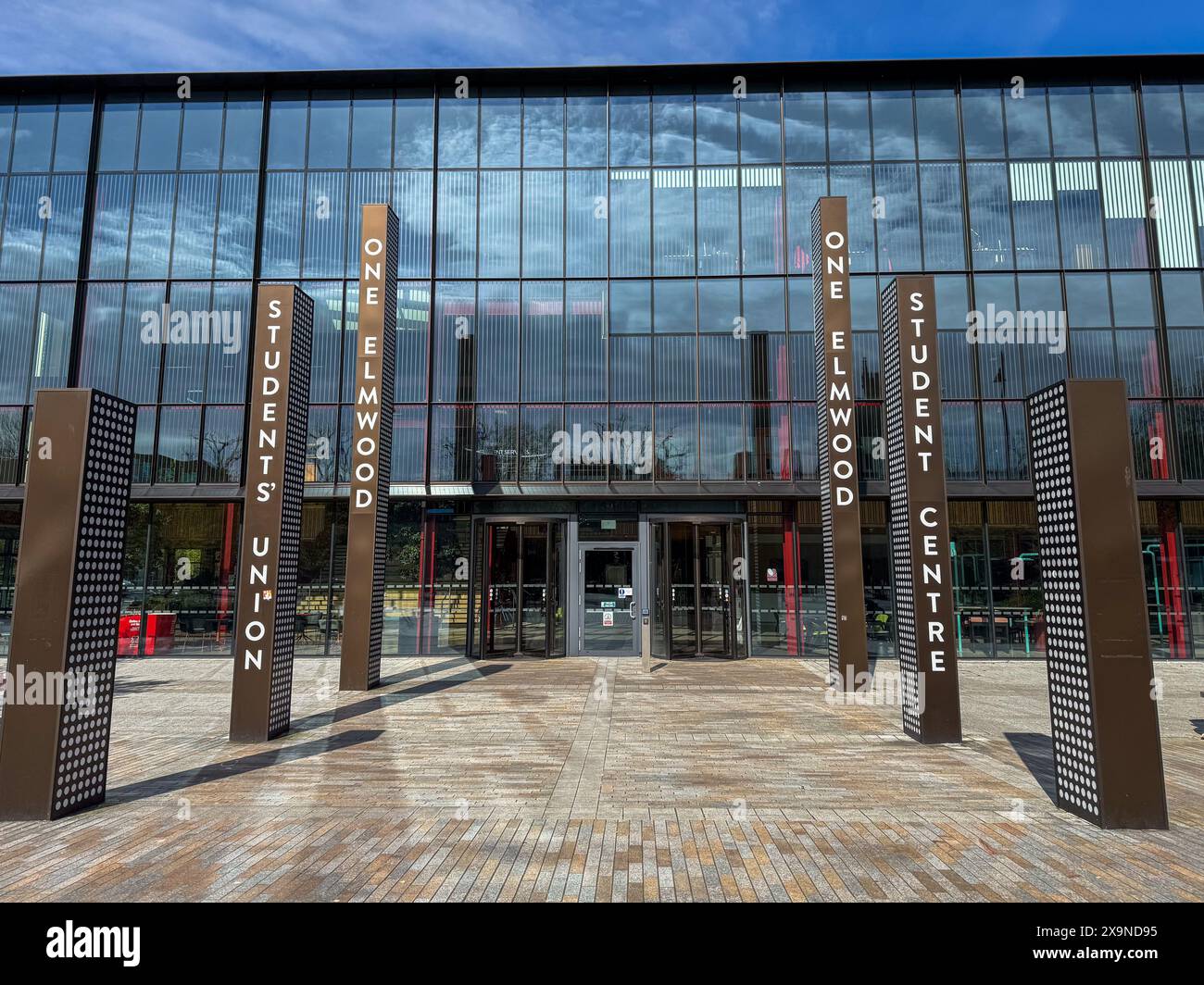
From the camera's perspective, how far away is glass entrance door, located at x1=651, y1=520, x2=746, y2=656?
17594 millimetres

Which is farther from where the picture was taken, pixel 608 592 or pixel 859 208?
pixel 859 208

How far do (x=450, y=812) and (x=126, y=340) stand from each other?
17887mm

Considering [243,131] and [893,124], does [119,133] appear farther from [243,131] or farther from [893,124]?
[893,124]

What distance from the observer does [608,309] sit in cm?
1895

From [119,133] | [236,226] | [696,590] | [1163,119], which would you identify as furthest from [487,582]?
[1163,119]

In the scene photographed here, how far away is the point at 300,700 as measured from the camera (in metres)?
12.0

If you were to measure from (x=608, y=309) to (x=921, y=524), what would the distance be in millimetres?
11636

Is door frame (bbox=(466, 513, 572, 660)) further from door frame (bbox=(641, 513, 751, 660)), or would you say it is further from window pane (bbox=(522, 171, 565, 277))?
window pane (bbox=(522, 171, 565, 277))

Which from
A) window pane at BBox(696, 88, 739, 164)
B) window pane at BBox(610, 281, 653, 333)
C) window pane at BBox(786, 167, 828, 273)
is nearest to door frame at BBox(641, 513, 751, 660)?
window pane at BBox(610, 281, 653, 333)

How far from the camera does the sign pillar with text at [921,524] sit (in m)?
9.05

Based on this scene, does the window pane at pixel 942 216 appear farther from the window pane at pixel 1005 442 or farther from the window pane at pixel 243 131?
the window pane at pixel 243 131

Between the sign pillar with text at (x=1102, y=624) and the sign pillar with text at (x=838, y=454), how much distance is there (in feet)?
19.6

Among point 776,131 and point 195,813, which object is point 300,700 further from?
point 776,131
